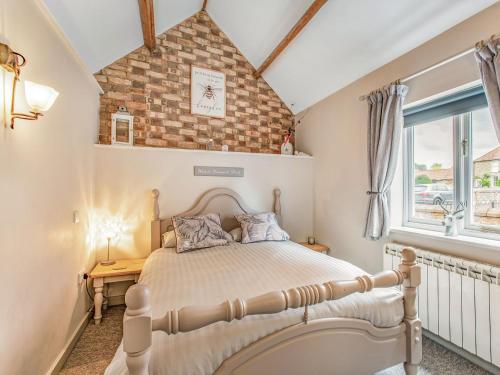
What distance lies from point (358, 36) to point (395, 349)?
2.60 m

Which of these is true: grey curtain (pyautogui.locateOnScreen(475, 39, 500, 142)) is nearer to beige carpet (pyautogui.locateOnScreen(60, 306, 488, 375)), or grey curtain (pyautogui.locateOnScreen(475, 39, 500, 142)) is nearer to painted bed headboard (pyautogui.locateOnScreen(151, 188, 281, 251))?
beige carpet (pyautogui.locateOnScreen(60, 306, 488, 375))

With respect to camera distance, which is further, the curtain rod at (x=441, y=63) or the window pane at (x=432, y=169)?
the window pane at (x=432, y=169)

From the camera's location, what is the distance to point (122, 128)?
2.84 m

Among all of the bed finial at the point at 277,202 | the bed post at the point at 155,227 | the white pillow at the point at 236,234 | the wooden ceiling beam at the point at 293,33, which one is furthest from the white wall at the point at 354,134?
the bed post at the point at 155,227

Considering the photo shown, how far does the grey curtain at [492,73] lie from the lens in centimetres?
154

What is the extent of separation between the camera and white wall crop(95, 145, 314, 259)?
266cm

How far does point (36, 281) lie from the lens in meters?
1.43

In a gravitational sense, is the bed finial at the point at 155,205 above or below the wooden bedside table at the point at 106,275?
above

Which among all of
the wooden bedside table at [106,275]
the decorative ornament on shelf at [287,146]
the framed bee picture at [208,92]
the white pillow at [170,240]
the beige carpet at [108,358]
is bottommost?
the beige carpet at [108,358]

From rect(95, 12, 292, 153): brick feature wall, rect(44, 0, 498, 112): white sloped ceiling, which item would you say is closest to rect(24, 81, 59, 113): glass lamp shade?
rect(44, 0, 498, 112): white sloped ceiling

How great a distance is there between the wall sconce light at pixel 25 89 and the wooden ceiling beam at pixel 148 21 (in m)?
1.37

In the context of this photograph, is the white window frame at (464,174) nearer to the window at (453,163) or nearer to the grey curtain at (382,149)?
the window at (453,163)

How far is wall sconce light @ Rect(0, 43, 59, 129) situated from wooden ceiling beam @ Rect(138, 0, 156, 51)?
1.37 m

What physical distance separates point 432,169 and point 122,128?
333 cm
